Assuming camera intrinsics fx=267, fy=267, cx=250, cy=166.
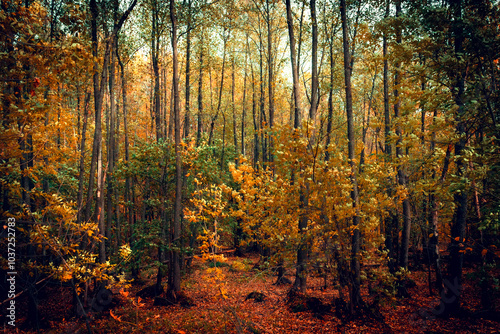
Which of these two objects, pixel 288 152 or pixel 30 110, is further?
pixel 288 152

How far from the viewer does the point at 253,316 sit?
25.6 feet

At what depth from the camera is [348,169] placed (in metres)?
5.88

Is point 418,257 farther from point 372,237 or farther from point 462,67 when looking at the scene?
point 462,67

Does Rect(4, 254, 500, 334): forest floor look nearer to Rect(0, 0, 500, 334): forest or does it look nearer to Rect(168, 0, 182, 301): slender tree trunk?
Rect(0, 0, 500, 334): forest

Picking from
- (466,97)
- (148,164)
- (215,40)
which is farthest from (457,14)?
(215,40)

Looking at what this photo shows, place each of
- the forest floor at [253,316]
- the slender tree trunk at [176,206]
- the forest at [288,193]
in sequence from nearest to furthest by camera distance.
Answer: the forest at [288,193] → the forest floor at [253,316] → the slender tree trunk at [176,206]

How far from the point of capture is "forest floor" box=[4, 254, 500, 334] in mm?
6234

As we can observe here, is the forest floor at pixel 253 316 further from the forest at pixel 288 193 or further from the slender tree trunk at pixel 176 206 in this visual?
the slender tree trunk at pixel 176 206

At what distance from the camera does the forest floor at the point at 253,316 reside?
20.5ft

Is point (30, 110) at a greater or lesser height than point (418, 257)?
greater

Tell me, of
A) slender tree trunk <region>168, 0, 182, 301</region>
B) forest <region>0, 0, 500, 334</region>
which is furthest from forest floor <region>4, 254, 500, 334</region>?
slender tree trunk <region>168, 0, 182, 301</region>

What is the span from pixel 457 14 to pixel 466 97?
2.00m

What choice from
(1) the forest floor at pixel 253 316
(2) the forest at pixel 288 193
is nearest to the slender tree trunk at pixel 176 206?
(2) the forest at pixel 288 193

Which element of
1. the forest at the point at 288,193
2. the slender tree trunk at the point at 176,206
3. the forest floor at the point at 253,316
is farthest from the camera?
the slender tree trunk at the point at 176,206
